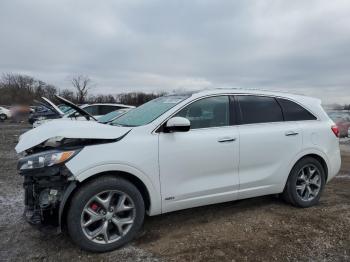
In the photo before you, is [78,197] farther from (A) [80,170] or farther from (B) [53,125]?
(B) [53,125]

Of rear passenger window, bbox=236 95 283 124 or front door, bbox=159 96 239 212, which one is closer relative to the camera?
front door, bbox=159 96 239 212

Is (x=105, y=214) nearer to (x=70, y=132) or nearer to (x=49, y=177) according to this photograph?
(x=49, y=177)

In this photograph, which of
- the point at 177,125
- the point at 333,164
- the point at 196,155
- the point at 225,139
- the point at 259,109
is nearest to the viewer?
the point at 177,125

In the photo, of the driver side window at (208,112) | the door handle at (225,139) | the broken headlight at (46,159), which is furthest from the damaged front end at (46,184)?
the door handle at (225,139)

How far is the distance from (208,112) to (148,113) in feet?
2.52

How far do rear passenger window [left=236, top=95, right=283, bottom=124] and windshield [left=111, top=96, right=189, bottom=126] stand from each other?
865 millimetres

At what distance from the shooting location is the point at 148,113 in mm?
3799

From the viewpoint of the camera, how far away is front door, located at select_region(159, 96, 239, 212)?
133 inches

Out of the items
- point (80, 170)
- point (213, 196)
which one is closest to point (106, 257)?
point (80, 170)

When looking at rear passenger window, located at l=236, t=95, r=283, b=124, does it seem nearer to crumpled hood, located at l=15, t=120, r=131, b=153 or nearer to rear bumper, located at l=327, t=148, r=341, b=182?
rear bumper, located at l=327, t=148, r=341, b=182

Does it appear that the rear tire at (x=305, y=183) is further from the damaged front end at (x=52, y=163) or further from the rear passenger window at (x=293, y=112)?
the damaged front end at (x=52, y=163)

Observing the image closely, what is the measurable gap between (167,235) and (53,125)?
6.05 feet

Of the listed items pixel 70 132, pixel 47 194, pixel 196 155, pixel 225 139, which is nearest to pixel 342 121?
pixel 225 139

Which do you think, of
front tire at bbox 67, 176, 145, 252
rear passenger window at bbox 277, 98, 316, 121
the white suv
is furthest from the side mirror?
rear passenger window at bbox 277, 98, 316, 121
